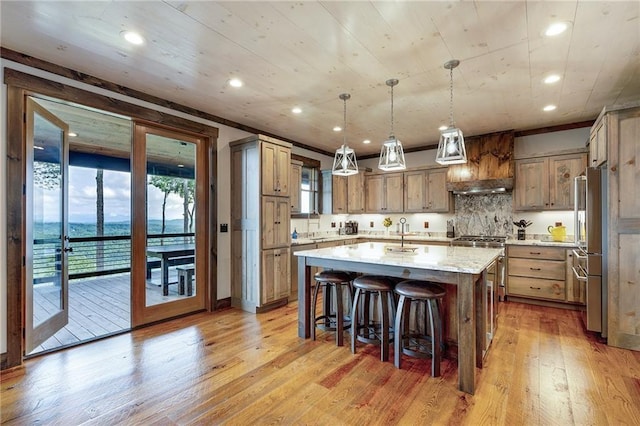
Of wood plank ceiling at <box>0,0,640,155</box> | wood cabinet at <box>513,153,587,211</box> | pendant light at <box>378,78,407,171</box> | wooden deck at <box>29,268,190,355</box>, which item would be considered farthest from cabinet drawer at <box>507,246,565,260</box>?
wooden deck at <box>29,268,190,355</box>

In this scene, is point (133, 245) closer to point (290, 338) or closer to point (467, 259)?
point (290, 338)

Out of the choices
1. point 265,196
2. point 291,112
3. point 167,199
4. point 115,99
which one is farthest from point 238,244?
point 115,99

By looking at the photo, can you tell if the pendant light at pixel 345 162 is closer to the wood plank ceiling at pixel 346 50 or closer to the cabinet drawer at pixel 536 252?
the wood plank ceiling at pixel 346 50

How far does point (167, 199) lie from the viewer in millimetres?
3844

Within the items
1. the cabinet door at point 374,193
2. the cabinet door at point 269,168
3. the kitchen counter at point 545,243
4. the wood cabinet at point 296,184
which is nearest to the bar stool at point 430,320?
the cabinet door at point 269,168

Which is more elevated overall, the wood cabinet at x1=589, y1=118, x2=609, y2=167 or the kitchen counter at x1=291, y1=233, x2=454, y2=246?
the wood cabinet at x1=589, y1=118, x2=609, y2=167

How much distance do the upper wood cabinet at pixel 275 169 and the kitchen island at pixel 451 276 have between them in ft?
4.58

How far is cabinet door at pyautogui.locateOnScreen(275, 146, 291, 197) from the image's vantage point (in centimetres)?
441

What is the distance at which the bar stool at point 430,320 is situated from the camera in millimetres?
2461

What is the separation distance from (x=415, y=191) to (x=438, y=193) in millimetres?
433

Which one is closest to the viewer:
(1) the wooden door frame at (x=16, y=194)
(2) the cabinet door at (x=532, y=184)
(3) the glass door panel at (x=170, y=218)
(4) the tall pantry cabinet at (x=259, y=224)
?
(1) the wooden door frame at (x=16, y=194)

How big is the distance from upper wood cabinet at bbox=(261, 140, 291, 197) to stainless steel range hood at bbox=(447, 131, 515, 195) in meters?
2.83

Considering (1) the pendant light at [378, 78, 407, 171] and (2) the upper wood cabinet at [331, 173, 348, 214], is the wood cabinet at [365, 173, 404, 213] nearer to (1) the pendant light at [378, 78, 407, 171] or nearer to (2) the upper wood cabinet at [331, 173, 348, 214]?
(2) the upper wood cabinet at [331, 173, 348, 214]

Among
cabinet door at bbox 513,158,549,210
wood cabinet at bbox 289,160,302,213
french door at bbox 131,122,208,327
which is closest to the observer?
french door at bbox 131,122,208,327
